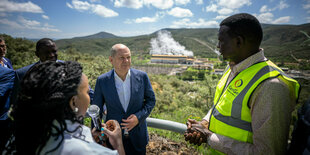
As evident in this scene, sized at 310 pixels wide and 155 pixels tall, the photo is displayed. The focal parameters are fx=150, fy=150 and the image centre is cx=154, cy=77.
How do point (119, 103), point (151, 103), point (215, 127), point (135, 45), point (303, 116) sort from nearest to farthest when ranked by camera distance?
point (303, 116) → point (215, 127) → point (119, 103) → point (151, 103) → point (135, 45)

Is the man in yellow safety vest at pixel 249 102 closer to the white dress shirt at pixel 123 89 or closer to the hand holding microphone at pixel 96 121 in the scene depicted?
the hand holding microphone at pixel 96 121

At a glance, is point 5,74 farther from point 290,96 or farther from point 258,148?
point 290,96

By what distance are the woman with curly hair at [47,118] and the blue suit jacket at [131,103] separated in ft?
5.03

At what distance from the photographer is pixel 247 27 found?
160cm

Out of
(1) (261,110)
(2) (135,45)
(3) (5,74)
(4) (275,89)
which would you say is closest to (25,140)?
(1) (261,110)

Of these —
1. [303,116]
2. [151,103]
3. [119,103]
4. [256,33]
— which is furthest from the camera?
[151,103]

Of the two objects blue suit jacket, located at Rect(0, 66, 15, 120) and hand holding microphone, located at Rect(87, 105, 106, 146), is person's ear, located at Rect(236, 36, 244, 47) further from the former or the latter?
blue suit jacket, located at Rect(0, 66, 15, 120)

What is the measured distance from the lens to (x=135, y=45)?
386ft

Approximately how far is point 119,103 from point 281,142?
2.27 m

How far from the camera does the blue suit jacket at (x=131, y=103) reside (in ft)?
9.07

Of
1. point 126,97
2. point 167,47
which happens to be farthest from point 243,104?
point 167,47

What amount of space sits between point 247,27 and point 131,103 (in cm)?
Answer: 211

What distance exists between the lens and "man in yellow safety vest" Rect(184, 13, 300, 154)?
1.29 metres

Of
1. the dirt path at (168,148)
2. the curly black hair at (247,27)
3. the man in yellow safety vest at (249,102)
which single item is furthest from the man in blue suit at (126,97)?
the curly black hair at (247,27)
